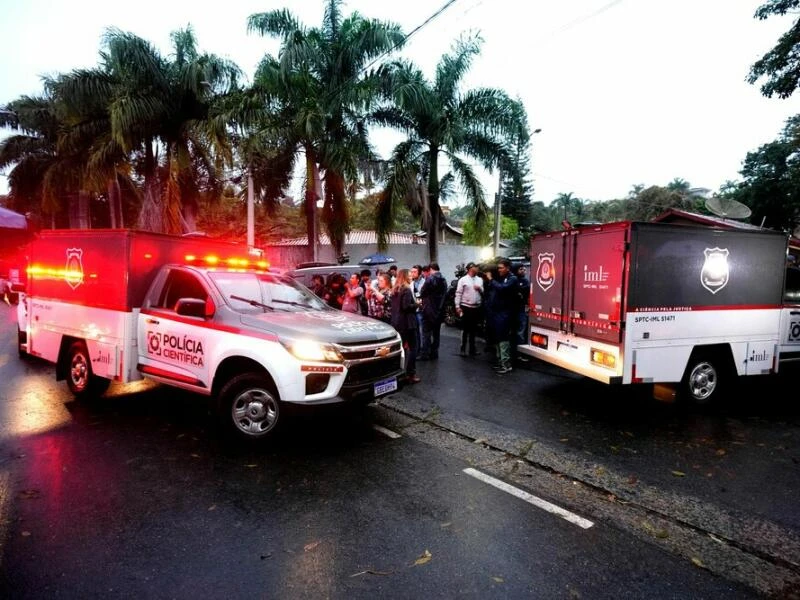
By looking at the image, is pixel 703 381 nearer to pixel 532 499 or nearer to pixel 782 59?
pixel 532 499

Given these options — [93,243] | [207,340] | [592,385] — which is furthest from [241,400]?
[592,385]

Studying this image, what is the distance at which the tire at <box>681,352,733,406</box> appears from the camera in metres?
6.29

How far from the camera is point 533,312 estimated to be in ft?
25.1

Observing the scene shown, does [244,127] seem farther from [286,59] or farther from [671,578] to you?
[671,578]

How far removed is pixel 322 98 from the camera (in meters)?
16.5

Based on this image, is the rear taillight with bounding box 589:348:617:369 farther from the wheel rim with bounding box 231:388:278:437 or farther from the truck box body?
the truck box body

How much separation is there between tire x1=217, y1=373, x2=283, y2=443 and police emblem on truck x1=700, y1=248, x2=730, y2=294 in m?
5.45

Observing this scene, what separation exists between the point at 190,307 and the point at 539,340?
5.06m

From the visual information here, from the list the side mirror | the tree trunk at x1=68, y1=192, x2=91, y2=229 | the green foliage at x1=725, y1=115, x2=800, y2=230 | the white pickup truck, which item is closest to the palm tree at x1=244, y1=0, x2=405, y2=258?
the white pickup truck

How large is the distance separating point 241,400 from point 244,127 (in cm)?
1361

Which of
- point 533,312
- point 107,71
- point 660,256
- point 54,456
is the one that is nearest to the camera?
point 54,456

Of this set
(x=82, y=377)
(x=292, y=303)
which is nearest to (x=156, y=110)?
(x=82, y=377)

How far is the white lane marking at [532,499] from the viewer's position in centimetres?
357

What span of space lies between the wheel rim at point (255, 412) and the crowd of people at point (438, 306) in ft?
10.5
